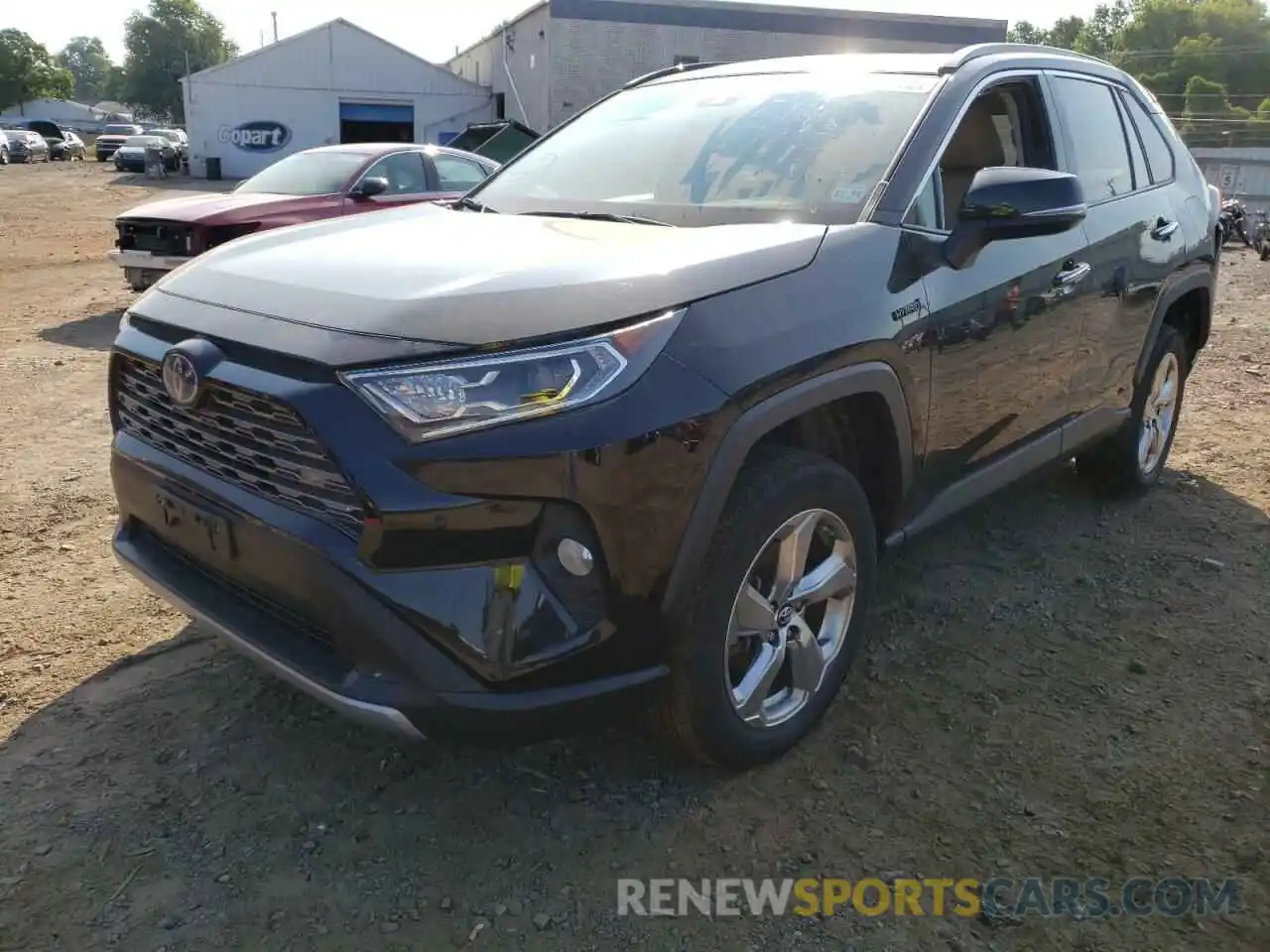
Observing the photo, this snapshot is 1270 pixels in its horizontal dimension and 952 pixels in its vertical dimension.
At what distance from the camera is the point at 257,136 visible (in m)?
34.9

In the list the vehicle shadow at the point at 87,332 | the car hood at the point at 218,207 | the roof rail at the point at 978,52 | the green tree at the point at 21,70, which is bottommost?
the vehicle shadow at the point at 87,332

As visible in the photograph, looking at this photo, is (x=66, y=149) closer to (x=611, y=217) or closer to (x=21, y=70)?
(x=21, y=70)

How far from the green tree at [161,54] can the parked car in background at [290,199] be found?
83844 mm

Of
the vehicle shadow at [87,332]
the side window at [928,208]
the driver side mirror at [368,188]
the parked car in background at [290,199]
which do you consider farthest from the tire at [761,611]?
the driver side mirror at [368,188]

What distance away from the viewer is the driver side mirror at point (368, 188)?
343 inches

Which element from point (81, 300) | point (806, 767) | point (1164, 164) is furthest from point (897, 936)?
point (81, 300)

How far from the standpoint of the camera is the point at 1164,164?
4.48m

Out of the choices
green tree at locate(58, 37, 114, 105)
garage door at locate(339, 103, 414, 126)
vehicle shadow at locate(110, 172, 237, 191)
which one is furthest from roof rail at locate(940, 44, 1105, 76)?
green tree at locate(58, 37, 114, 105)

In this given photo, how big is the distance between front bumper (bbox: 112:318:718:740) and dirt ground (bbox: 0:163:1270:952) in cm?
47

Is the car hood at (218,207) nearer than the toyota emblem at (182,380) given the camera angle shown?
No

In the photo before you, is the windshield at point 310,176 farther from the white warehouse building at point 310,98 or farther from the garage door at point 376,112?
the garage door at point 376,112

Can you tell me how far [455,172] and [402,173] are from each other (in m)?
0.61

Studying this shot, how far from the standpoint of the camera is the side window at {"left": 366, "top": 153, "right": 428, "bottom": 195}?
366 inches

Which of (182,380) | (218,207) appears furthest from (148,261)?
(182,380)
